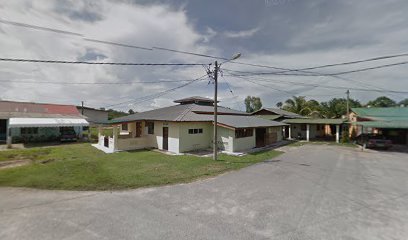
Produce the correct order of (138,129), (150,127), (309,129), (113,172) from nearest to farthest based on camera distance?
1. (113,172)
2. (150,127)
3. (138,129)
4. (309,129)

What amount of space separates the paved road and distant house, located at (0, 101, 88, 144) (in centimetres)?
1668

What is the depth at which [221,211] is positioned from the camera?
649 cm

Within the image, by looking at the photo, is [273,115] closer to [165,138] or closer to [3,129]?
[165,138]

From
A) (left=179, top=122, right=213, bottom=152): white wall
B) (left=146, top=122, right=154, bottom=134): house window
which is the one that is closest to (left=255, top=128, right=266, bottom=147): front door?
(left=179, top=122, right=213, bottom=152): white wall

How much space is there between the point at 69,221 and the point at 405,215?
10.2 m

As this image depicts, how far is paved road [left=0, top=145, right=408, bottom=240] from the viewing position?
5.23m

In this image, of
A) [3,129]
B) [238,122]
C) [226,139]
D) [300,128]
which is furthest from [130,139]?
[300,128]

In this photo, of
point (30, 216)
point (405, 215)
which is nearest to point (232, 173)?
point (405, 215)

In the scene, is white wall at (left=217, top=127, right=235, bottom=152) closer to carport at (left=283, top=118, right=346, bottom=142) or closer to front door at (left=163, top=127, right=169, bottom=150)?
front door at (left=163, top=127, right=169, bottom=150)

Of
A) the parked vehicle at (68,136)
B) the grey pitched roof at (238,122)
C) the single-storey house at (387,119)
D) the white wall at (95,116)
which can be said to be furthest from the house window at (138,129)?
the white wall at (95,116)

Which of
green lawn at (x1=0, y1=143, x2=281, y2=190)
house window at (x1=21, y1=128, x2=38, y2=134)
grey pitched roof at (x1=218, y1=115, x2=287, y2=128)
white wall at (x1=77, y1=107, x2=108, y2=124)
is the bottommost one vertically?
green lawn at (x1=0, y1=143, x2=281, y2=190)

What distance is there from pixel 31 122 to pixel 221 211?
79.7ft

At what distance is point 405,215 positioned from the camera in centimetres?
640

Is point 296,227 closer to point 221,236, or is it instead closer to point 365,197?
point 221,236
